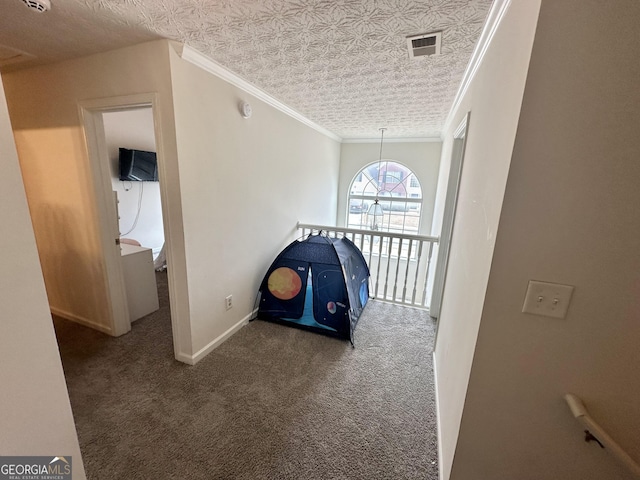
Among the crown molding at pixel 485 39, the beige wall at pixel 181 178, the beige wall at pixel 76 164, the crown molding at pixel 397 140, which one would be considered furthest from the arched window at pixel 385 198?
the beige wall at pixel 76 164

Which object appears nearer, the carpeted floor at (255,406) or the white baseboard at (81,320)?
the carpeted floor at (255,406)

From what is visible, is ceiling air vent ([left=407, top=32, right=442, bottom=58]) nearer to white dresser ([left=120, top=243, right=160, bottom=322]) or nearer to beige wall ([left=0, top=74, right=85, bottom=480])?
beige wall ([left=0, top=74, right=85, bottom=480])

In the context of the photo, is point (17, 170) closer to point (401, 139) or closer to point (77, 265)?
point (77, 265)

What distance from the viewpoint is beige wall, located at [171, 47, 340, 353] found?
5.68 ft

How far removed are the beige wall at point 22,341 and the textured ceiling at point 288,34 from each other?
3.45 feet

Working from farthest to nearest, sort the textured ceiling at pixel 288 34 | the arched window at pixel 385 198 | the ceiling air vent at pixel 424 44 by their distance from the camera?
the arched window at pixel 385 198 < the ceiling air vent at pixel 424 44 < the textured ceiling at pixel 288 34

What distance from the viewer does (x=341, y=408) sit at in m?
1.65

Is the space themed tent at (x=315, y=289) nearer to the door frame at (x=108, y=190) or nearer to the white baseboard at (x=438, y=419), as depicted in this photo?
the white baseboard at (x=438, y=419)

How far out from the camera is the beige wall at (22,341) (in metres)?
0.71

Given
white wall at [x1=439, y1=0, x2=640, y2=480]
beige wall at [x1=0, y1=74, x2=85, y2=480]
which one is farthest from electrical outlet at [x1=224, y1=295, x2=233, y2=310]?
white wall at [x1=439, y1=0, x2=640, y2=480]

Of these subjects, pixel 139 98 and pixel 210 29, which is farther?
pixel 139 98

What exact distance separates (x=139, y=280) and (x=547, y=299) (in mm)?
3079

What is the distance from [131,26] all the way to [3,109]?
111 centimetres

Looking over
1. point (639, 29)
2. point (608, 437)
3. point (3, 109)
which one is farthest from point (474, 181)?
point (3, 109)
